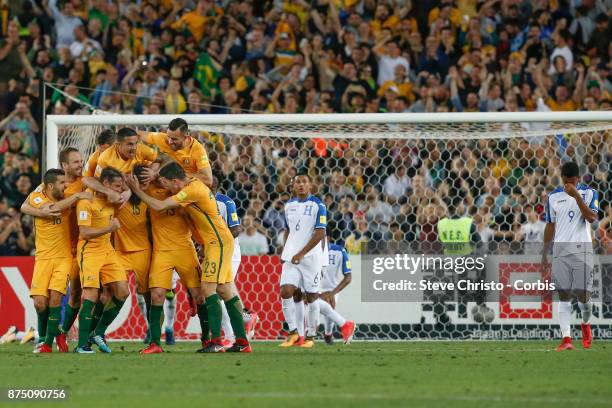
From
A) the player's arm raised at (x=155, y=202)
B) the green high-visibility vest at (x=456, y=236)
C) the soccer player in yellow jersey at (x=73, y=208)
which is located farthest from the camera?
the green high-visibility vest at (x=456, y=236)

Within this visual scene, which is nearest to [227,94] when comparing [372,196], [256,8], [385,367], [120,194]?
[256,8]

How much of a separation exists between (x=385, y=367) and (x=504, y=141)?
6728mm

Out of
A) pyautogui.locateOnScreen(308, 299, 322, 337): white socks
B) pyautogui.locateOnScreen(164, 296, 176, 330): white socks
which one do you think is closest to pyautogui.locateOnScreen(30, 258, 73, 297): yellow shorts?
pyautogui.locateOnScreen(164, 296, 176, 330): white socks

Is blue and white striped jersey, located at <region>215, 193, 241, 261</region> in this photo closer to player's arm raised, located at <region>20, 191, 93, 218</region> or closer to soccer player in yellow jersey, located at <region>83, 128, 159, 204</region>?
soccer player in yellow jersey, located at <region>83, 128, 159, 204</region>

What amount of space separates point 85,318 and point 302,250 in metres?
3.01

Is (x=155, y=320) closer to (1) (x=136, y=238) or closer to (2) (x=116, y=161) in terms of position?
(1) (x=136, y=238)

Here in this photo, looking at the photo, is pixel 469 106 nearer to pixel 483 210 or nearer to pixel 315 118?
pixel 483 210

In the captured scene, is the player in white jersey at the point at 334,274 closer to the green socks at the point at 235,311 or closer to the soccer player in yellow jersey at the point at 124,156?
the green socks at the point at 235,311

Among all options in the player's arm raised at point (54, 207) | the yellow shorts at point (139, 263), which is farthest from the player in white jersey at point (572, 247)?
the player's arm raised at point (54, 207)

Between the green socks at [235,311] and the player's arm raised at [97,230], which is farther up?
the player's arm raised at [97,230]

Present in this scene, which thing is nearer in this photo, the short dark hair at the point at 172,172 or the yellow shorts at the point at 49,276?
→ the short dark hair at the point at 172,172

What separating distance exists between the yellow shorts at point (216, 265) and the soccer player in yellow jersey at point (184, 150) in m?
0.83

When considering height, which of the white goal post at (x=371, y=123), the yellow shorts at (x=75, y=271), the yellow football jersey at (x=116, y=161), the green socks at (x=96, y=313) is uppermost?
the white goal post at (x=371, y=123)

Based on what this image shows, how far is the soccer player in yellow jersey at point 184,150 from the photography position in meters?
12.2
